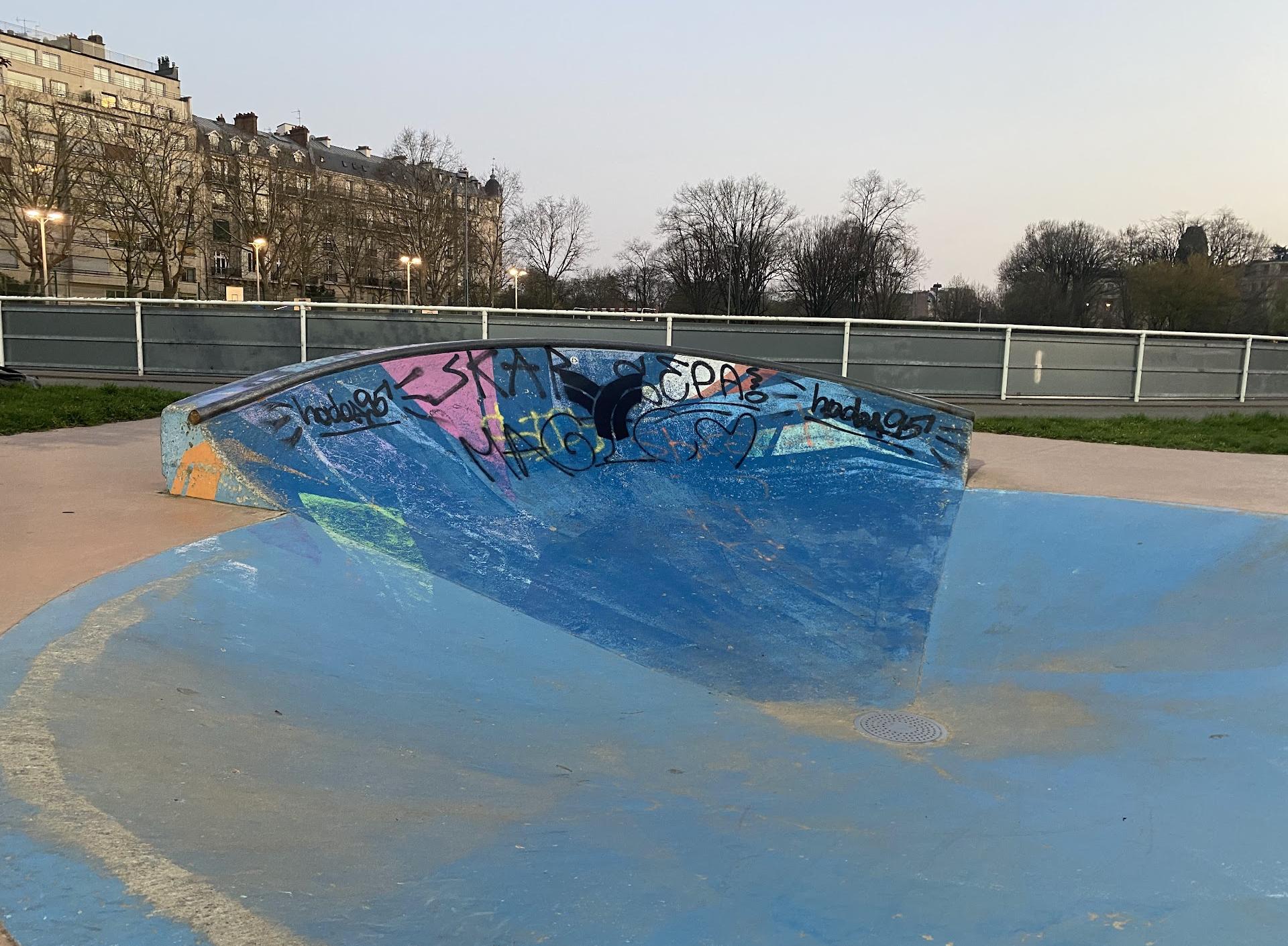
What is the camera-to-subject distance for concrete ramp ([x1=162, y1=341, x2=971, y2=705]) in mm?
5254

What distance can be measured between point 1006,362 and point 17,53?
259 ft

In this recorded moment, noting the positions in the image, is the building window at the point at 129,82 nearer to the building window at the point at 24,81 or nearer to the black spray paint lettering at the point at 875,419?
the building window at the point at 24,81

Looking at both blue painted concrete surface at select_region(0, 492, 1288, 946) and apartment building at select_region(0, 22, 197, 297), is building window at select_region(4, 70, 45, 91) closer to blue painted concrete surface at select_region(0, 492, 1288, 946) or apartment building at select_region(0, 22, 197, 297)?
apartment building at select_region(0, 22, 197, 297)

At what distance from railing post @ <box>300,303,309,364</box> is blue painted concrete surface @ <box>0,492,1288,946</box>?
9.78 meters

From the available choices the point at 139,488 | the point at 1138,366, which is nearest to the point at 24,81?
the point at 139,488

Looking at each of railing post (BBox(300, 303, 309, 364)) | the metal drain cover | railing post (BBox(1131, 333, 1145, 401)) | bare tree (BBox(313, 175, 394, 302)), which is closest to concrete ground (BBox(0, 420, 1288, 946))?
the metal drain cover

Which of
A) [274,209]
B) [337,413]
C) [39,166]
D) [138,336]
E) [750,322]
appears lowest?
[337,413]

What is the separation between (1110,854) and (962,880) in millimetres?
659

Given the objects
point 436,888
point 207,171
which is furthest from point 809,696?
point 207,171

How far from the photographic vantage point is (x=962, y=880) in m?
2.68

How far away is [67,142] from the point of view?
42.2m

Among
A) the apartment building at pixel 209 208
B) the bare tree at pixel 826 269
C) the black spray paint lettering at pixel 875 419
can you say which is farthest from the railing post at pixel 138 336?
the bare tree at pixel 826 269

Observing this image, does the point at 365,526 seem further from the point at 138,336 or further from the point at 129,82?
the point at 129,82

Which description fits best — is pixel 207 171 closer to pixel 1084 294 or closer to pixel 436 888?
pixel 436 888
